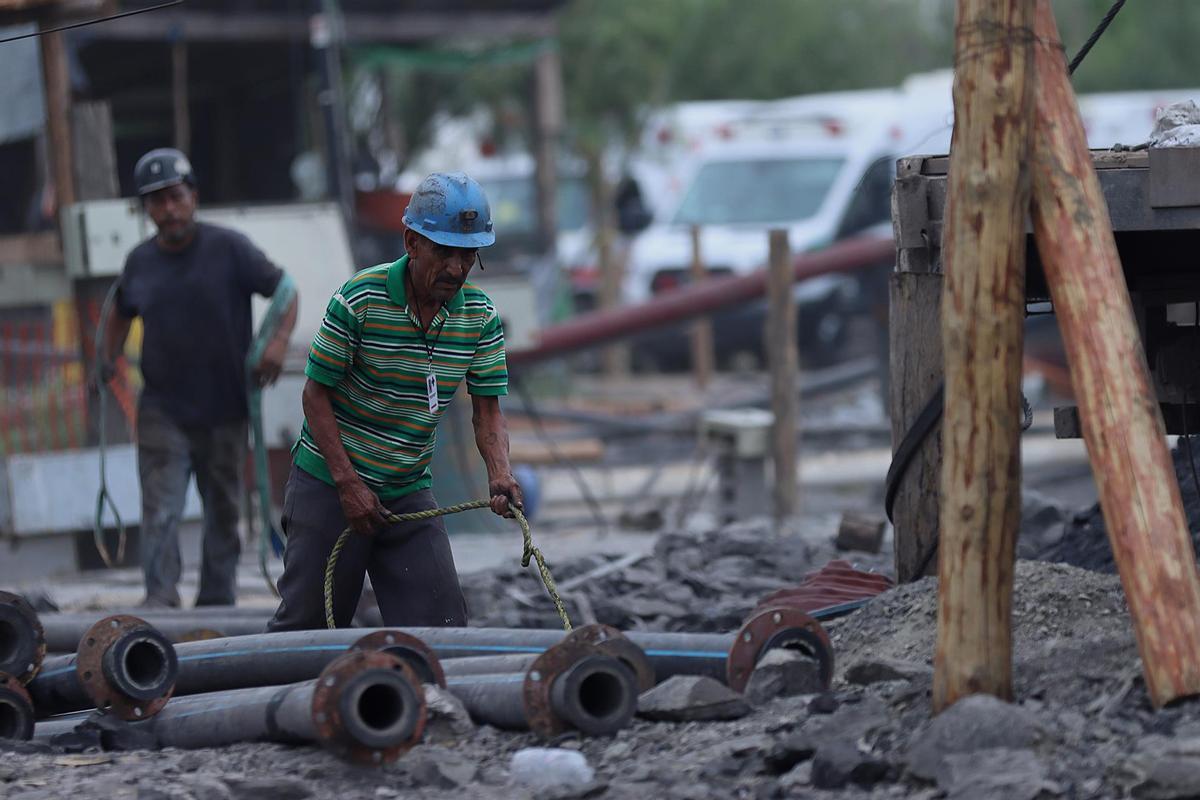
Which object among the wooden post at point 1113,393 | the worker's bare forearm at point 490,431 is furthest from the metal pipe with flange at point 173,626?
the wooden post at point 1113,393

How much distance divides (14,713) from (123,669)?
414mm

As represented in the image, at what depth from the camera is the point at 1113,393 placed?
4.82 m

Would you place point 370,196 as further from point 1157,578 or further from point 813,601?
point 1157,578

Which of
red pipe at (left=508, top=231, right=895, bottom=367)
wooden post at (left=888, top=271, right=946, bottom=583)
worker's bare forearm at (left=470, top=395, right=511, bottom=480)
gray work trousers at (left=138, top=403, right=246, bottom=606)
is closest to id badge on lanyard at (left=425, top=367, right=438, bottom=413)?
worker's bare forearm at (left=470, top=395, right=511, bottom=480)

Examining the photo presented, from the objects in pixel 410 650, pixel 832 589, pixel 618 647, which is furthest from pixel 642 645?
pixel 832 589

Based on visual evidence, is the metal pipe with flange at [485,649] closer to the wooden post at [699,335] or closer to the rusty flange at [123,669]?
the rusty flange at [123,669]


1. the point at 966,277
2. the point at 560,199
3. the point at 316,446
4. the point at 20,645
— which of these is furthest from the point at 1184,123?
the point at 560,199

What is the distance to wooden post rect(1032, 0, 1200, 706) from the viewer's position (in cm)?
472

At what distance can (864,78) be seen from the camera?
117 ft

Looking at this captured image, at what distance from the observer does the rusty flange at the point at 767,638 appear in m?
5.75

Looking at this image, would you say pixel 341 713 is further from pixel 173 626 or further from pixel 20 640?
pixel 173 626

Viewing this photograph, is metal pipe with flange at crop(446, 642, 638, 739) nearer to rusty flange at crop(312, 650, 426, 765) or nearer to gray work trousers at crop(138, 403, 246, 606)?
rusty flange at crop(312, 650, 426, 765)

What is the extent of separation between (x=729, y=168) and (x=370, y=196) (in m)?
5.78

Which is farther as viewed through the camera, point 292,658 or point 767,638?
point 292,658
